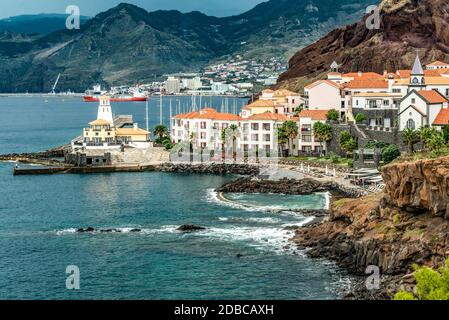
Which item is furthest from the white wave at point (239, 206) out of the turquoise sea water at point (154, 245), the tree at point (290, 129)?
the tree at point (290, 129)

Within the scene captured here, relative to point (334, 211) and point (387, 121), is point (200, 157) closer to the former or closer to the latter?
point (387, 121)

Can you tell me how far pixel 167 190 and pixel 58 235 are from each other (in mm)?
23636

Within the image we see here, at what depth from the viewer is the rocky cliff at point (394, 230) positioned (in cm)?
3928

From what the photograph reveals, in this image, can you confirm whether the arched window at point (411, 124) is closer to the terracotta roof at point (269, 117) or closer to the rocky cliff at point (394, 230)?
the terracotta roof at point (269, 117)

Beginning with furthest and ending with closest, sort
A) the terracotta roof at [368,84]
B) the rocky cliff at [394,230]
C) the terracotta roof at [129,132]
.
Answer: the terracotta roof at [129,132] → the terracotta roof at [368,84] → the rocky cliff at [394,230]

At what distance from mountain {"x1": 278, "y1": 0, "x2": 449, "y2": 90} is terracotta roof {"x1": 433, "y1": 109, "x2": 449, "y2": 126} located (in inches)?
1807

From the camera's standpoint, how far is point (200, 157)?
100 metres

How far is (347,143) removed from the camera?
287ft

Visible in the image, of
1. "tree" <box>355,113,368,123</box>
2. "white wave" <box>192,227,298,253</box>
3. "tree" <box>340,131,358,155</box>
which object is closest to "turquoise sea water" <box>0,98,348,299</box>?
"white wave" <box>192,227,298,253</box>

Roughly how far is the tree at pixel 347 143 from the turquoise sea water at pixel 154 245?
14335mm

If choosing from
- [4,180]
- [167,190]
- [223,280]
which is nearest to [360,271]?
[223,280]

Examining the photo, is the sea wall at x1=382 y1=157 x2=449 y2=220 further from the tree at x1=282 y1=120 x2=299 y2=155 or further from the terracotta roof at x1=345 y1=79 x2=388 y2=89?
the terracotta roof at x1=345 y1=79 x2=388 y2=89

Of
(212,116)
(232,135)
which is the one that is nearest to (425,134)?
(232,135)

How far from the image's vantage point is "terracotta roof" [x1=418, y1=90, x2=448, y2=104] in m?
84.1
